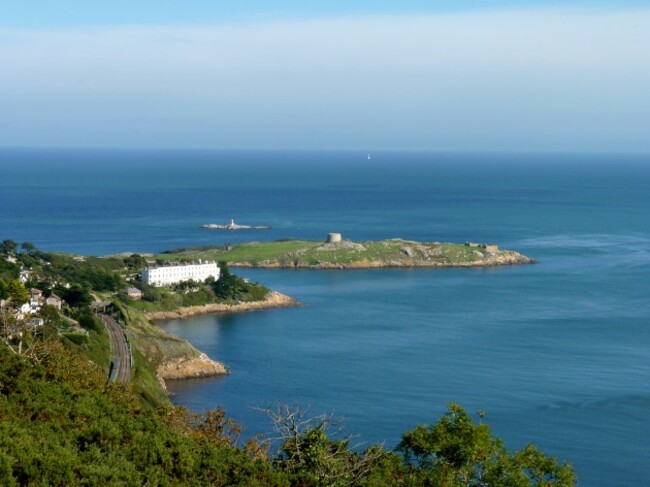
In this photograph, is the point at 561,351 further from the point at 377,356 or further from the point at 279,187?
the point at 279,187

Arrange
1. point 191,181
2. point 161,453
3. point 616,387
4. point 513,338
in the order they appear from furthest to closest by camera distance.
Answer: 1. point 191,181
2. point 513,338
3. point 616,387
4. point 161,453

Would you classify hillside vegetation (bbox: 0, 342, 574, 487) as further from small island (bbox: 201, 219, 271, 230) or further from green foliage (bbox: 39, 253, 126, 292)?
small island (bbox: 201, 219, 271, 230)

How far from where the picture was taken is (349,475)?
11.9 meters

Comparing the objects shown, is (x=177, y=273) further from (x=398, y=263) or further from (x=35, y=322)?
(x=35, y=322)

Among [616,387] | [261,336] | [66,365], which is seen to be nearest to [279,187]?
[261,336]

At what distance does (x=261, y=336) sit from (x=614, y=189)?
92730 mm

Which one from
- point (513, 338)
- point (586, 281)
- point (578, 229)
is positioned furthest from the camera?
point (578, 229)

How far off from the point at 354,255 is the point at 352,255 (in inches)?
4.9

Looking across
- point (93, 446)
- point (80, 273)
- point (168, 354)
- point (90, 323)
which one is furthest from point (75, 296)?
point (93, 446)

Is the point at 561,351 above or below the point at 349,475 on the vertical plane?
below

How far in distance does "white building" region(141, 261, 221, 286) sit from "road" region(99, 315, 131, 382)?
31.8 feet

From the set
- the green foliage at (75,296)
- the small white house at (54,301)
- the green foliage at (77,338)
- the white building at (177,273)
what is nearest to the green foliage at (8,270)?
the green foliage at (75,296)

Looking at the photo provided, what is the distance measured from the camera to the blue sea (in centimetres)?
2533

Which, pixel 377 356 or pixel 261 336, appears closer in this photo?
pixel 377 356
